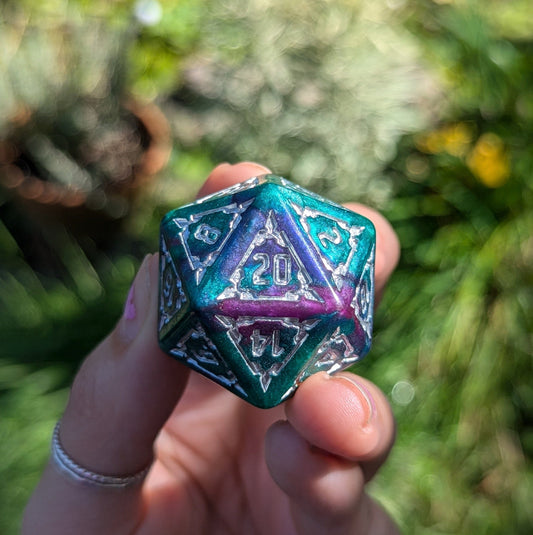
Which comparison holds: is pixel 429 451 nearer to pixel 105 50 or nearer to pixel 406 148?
pixel 406 148

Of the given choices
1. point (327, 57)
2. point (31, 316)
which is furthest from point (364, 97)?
point (31, 316)

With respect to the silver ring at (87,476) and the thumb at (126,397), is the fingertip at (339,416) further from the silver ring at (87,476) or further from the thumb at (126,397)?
the silver ring at (87,476)

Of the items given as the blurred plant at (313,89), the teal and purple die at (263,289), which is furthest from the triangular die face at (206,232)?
the blurred plant at (313,89)

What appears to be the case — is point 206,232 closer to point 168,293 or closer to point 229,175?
point 168,293

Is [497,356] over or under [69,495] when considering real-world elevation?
under

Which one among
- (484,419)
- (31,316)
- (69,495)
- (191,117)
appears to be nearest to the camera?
(69,495)

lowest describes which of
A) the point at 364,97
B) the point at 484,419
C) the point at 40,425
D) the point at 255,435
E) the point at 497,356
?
the point at 484,419

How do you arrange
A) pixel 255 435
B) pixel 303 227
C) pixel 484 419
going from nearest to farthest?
pixel 303 227, pixel 255 435, pixel 484 419
